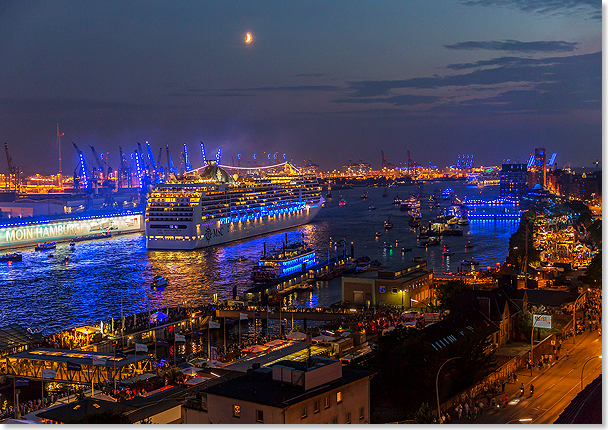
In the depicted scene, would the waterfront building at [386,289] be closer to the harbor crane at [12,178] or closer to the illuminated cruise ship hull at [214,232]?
the illuminated cruise ship hull at [214,232]

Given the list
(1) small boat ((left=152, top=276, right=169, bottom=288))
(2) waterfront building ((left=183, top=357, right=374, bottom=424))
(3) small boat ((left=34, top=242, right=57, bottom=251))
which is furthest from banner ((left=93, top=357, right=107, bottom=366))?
(3) small boat ((left=34, top=242, right=57, bottom=251))

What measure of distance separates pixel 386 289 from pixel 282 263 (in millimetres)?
6794

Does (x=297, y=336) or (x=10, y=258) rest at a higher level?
(x=297, y=336)

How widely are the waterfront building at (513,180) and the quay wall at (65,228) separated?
4517 cm

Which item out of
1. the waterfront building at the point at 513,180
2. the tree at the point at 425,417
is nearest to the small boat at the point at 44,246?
the tree at the point at 425,417

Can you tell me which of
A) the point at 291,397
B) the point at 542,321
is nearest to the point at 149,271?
the point at 542,321

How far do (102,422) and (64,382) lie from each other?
327 centimetres

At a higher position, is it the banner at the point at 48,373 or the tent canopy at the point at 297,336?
the banner at the point at 48,373

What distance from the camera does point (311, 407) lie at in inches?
177

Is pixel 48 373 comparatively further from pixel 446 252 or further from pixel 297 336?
pixel 446 252

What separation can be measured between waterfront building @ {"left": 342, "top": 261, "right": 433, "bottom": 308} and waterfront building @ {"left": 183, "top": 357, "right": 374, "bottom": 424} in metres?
7.40

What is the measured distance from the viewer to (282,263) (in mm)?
18859

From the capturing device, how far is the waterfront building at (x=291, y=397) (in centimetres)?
441

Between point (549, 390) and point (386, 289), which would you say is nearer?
point (549, 390)
